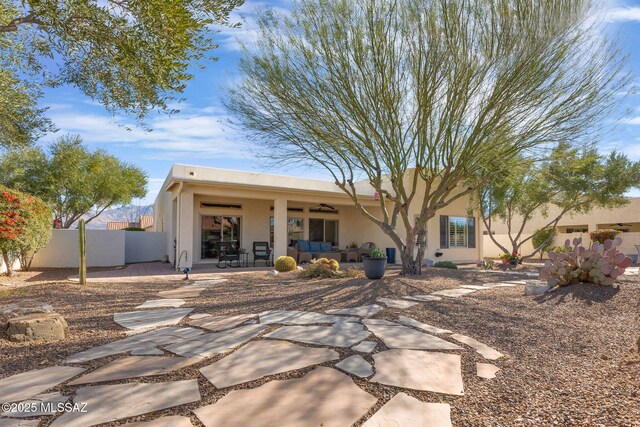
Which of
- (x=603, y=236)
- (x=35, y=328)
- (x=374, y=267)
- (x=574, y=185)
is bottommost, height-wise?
(x=35, y=328)

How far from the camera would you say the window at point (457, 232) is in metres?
18.8

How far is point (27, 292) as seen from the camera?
25.4ft

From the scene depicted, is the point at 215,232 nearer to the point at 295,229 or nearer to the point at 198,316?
the point at 295,229

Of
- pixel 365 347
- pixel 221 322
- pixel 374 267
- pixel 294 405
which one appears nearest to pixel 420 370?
pixel 365 347

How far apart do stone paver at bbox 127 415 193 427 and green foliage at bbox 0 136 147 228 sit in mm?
19264

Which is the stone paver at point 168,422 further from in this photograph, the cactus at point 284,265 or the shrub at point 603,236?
the shrub at point 603,236

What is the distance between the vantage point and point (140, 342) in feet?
13.4

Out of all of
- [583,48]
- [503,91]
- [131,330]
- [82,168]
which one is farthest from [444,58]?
[82,168]

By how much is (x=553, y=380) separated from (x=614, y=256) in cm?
546

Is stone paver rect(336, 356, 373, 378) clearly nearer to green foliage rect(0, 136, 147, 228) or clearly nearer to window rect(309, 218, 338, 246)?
window rect(309, 218, 338, 246)

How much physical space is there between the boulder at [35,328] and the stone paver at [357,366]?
310 cm

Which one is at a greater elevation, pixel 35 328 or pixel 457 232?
pixel 457 232

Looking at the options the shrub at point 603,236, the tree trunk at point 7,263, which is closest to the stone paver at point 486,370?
the tree trunk at point 7,263

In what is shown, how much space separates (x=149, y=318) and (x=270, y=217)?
12774 mm
